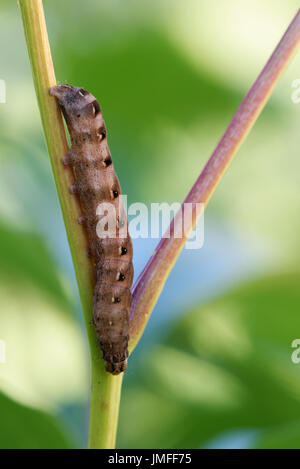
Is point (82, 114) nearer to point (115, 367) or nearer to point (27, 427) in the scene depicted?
point (115, 367)

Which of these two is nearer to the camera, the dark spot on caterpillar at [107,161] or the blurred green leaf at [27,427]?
the dark spot on caterpillar at [107,161]

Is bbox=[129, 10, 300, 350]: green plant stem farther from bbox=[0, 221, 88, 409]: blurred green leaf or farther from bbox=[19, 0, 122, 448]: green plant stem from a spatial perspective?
bbox=[0, 221, 88, 409]: blurred green leaf

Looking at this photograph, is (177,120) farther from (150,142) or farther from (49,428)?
(49,428)

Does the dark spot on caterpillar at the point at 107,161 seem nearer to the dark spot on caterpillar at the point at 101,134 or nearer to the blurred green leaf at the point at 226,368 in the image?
the dark spot on caterpillar at the point at 101,134

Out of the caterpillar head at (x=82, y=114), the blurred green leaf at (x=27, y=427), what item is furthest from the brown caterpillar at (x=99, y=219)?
the blurred green leaf at (x=27, y=427)

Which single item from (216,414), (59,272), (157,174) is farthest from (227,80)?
(216,414)

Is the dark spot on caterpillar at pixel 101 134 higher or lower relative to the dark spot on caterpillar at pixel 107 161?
higher

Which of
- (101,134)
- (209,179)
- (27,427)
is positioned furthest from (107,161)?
(27,427)
